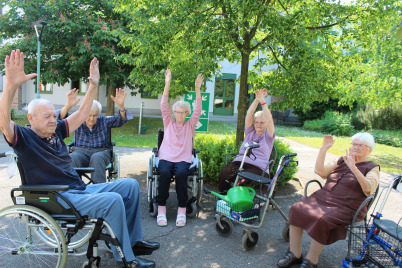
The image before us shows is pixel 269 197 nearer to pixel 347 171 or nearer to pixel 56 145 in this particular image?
pixel 347 171

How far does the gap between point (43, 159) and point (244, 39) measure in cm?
392

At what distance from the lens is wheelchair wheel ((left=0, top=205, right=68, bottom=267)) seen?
2455 millimetres

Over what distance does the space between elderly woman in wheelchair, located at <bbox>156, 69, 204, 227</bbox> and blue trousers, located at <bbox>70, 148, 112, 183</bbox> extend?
2.51 feet

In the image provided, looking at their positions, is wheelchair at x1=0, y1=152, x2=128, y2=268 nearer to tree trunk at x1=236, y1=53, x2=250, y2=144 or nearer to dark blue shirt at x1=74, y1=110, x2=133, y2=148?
dark blue shirt at x1=74, y1=110, x2=133, y2=148

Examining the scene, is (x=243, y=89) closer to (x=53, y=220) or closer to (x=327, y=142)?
(x=327, y=142)

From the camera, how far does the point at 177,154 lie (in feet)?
13.7

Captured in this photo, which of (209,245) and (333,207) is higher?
Result: (333,207)

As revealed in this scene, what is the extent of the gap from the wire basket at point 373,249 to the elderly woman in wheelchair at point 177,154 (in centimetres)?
197

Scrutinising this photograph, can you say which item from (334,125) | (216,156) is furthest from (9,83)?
(334,125)

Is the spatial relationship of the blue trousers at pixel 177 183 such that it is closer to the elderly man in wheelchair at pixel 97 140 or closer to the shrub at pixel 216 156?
the elderly man in wheelchair at pixel 97 140

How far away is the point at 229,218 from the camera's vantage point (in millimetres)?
3486

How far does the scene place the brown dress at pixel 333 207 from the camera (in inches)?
110

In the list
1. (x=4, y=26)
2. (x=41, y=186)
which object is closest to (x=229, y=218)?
(x=41, y=186)

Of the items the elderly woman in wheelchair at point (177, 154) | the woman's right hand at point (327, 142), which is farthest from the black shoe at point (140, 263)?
the woman's right hand at point (327, 142)
